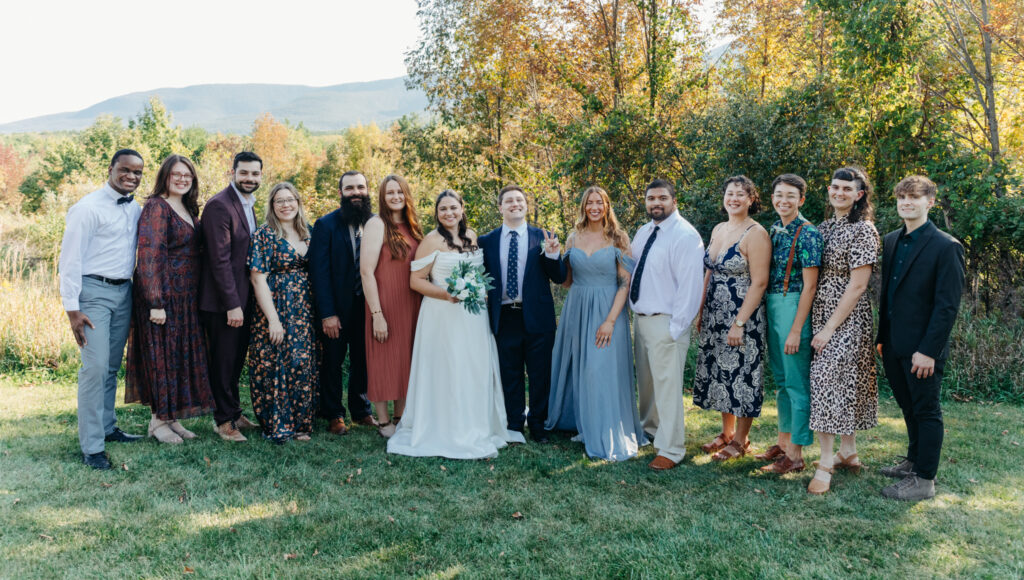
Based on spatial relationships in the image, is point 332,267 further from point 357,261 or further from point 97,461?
point 97,461

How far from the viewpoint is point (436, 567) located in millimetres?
3432

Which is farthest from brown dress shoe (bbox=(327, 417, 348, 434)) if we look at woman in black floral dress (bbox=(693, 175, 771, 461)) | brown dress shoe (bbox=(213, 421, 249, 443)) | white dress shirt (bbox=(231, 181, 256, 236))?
woman in black floral dress (bbox=(693, 175, 771, 461))

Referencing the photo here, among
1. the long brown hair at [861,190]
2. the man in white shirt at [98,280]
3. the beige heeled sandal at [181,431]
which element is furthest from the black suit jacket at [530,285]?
the man in white shirt at [98,280]

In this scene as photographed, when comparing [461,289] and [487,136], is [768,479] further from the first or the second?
[487,136]

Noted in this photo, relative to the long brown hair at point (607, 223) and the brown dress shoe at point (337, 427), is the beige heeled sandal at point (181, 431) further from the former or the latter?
the long brown hair at point (607, 223)

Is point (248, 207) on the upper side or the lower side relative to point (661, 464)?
upper

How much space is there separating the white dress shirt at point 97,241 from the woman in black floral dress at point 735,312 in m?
4.62

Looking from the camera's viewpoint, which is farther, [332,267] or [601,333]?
[332,267]

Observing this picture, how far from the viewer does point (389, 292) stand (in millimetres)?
5609

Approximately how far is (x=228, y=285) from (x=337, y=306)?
93 cm

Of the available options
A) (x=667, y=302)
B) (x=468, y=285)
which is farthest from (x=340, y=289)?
(x=667, y=302)

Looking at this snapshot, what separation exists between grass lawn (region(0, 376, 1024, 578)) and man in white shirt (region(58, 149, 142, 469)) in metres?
0.48

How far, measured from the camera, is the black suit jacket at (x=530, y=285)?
18.0 ft

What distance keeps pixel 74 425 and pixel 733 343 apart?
5982mm
